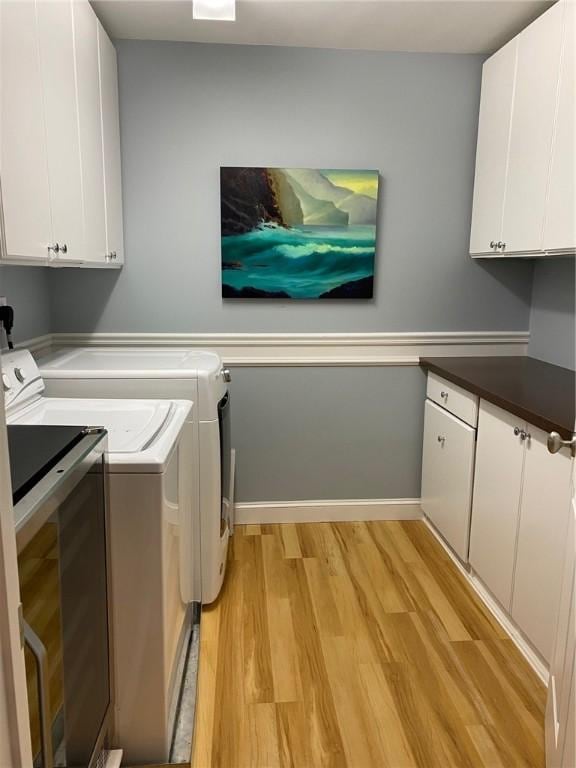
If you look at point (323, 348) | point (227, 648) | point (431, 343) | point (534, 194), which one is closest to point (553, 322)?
point (431, 343)

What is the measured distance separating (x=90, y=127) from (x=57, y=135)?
0.41 meters

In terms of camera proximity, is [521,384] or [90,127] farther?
[521,384]

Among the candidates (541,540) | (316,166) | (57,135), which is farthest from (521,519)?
(57,135)

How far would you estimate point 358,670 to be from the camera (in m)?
1.99

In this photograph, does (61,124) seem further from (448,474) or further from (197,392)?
(448,474)

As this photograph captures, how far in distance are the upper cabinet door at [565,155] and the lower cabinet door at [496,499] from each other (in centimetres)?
67

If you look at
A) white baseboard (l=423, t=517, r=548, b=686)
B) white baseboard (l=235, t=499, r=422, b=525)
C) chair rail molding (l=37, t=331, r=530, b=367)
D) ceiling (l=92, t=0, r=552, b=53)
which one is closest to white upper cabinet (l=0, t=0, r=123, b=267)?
ceiling (l=92, t=0, r=552, b=53)

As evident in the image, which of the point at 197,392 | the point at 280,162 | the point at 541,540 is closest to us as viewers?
the point at 541,540

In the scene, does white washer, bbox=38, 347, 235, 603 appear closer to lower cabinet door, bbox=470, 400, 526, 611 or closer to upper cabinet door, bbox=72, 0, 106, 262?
upper cabinet door, bbox=72, 0, 106, 262

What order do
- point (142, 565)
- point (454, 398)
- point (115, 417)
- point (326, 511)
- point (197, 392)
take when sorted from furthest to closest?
point (326, 511)
point (454, 398)
point (197, 392)
point (115, 417)
point (142, 565)

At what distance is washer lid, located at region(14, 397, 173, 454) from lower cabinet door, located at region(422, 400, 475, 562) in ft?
4.22

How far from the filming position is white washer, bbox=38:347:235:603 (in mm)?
2102

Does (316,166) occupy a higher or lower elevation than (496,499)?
higher

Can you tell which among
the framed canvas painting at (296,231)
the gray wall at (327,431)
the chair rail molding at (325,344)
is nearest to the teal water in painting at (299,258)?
the framed canvas painting at (296,231)
